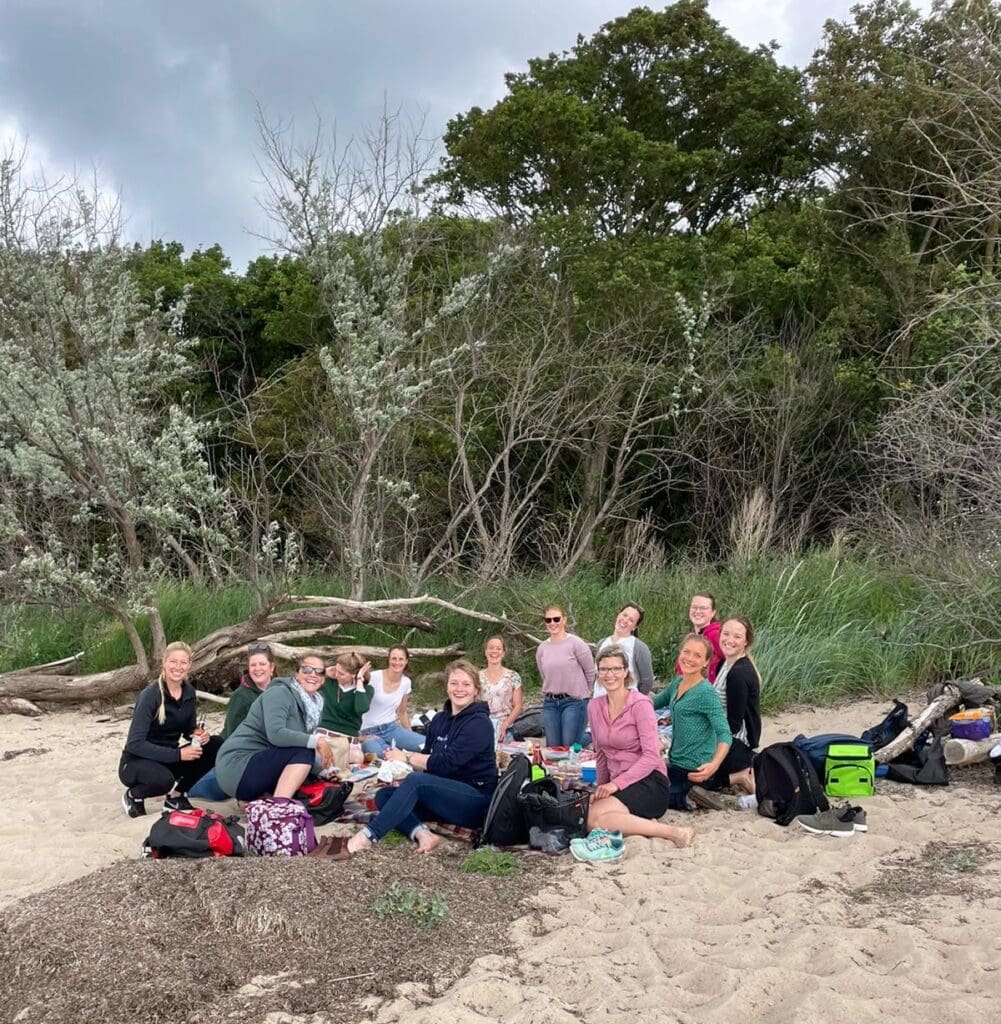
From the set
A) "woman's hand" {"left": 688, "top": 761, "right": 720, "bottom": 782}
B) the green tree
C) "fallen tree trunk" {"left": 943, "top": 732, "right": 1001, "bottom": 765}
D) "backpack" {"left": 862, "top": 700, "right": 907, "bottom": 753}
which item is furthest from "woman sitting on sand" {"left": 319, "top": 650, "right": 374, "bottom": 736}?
the green tree

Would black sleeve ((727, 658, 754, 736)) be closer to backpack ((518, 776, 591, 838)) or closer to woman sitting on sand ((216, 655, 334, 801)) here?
backpack ((518, 776, 591, 838))

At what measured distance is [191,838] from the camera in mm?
4781

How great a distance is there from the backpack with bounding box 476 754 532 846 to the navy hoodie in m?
0.18

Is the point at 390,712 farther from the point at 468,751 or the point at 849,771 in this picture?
the point at 849,771

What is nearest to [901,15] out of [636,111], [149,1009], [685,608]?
[636,111]

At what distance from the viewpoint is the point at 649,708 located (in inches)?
209

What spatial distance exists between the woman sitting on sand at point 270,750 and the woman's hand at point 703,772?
2.08 metres

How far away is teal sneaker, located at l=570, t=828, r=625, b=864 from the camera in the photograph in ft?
16.1

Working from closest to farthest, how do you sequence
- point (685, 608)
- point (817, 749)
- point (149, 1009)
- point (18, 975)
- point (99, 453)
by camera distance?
point (149, 1009) → point (18, 975) → point (817, 749) → point (99, 453) → point (685, 608)

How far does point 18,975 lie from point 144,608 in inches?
219

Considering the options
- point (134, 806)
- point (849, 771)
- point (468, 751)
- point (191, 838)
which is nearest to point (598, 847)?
point (468, 751)

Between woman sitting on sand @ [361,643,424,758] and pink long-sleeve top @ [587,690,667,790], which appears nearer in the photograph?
pink long-sleeve top @ [587,690,667,790]

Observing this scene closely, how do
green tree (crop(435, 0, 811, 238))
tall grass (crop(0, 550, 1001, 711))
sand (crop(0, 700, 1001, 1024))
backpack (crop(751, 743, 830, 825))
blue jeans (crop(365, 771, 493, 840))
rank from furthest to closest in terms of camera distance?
green tree (crop(435, 0, 811, 238)) < tall grass (crop(0, 550, 1001, 711)) < backpack (crop(751, 743, 830, 825)) < blue jeans (crop(365, 771, 493, 840)) < sand (crop(0, 700, 1001, 1024))

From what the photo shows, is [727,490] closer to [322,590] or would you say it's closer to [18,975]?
A: [322,590]
